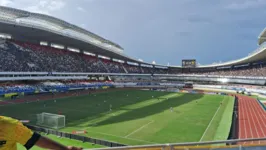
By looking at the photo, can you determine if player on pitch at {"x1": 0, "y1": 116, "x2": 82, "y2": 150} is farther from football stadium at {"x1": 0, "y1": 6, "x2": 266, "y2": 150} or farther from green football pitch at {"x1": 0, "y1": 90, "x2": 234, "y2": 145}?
green football pitch at {"x1": 0, "y1": 90, "x2": 234, "y2": 145}

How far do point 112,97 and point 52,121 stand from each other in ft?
94.7

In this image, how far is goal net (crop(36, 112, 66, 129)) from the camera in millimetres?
26719

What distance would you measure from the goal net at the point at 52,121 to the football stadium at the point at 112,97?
11 centimetres

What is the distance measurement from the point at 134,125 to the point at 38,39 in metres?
51.7

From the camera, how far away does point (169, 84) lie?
302ft

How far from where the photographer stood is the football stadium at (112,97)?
78.5ft

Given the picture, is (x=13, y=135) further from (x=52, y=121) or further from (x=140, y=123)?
(x=140, y=123)

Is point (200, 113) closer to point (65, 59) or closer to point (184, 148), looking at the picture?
point (184, 148)

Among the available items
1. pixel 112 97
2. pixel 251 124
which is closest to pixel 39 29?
pixel 112 97

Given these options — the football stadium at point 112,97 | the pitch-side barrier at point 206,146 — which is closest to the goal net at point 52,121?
the football stadium at point 112,97

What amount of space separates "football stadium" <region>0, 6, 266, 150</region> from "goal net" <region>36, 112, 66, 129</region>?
11 cm

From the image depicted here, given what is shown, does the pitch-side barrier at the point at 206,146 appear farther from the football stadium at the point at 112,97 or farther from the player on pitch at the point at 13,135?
the player on pitch at the point at 13,135

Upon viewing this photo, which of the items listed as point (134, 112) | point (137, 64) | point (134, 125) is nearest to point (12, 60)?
point (134, 112)

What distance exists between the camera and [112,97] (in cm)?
5569
